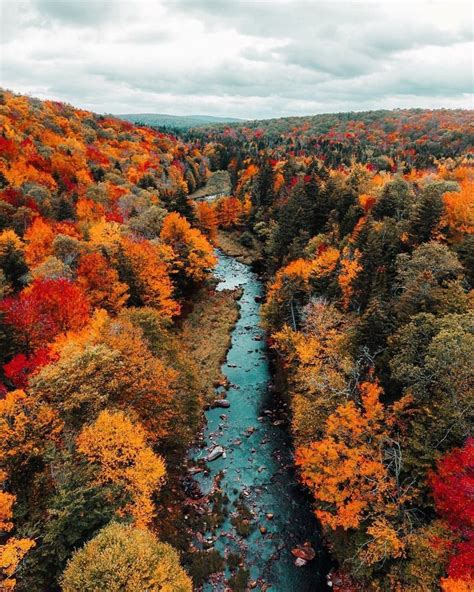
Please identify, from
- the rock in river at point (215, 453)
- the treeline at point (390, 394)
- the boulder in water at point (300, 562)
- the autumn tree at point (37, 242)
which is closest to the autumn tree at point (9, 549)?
the rock in river at point (215, 453)

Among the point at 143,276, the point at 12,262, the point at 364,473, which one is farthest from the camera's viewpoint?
the point at 143,276

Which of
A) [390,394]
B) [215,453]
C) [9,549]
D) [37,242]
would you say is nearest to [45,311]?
[37,242]

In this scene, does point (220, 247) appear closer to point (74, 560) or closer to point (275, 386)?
point (275, 386)

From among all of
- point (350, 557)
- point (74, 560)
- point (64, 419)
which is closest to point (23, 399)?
point (64, 419)

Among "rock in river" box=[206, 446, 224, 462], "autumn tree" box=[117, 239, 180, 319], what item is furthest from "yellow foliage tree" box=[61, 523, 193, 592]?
"autumn tree" box=[117, 239, 180, 319]

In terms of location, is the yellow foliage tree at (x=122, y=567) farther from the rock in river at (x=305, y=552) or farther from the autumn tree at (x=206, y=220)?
the autumn tree at (x=206, y=220)

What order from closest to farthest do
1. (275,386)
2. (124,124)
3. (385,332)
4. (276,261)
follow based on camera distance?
1. (385,332)
2. (275,386)
3. (276,261)
4. (124,124)

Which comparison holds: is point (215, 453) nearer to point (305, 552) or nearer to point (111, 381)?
point (305, 552)
